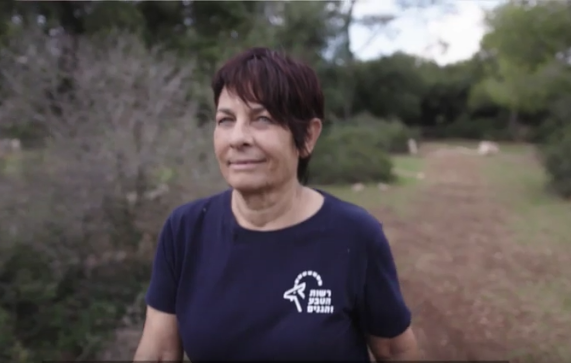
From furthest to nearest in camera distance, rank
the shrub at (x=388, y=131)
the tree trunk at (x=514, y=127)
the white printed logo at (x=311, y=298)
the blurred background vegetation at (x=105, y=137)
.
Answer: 1. the shrub at (x=388, y=131)
2. the tree trunk at (x=514, y=127)
3. the blurred background vegetation at (x=105, y=137)
4. the white printed logo at (x=311, y=298)

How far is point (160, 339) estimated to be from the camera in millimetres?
1527

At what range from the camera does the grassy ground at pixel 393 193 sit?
7395 mm

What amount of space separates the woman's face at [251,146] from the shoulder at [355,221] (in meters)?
0.17

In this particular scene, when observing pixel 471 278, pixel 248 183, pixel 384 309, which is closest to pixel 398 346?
pixel 384 309

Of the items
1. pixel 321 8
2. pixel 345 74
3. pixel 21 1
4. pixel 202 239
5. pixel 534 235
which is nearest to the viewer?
pixel 202 239

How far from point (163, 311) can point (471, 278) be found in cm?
277

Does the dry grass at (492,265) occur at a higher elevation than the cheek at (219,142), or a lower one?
lower

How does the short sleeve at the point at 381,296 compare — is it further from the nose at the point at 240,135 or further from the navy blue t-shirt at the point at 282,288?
the nose at the point at 240,135

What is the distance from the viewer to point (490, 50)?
13.1 feet

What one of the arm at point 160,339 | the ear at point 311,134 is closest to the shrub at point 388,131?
the ear at point 311,134

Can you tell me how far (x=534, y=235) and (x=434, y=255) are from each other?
122 cm

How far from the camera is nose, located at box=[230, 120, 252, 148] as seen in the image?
4.65 ft

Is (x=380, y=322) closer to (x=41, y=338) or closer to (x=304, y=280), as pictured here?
(x=304, y=280)

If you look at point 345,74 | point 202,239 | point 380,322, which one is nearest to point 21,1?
point 202,239
